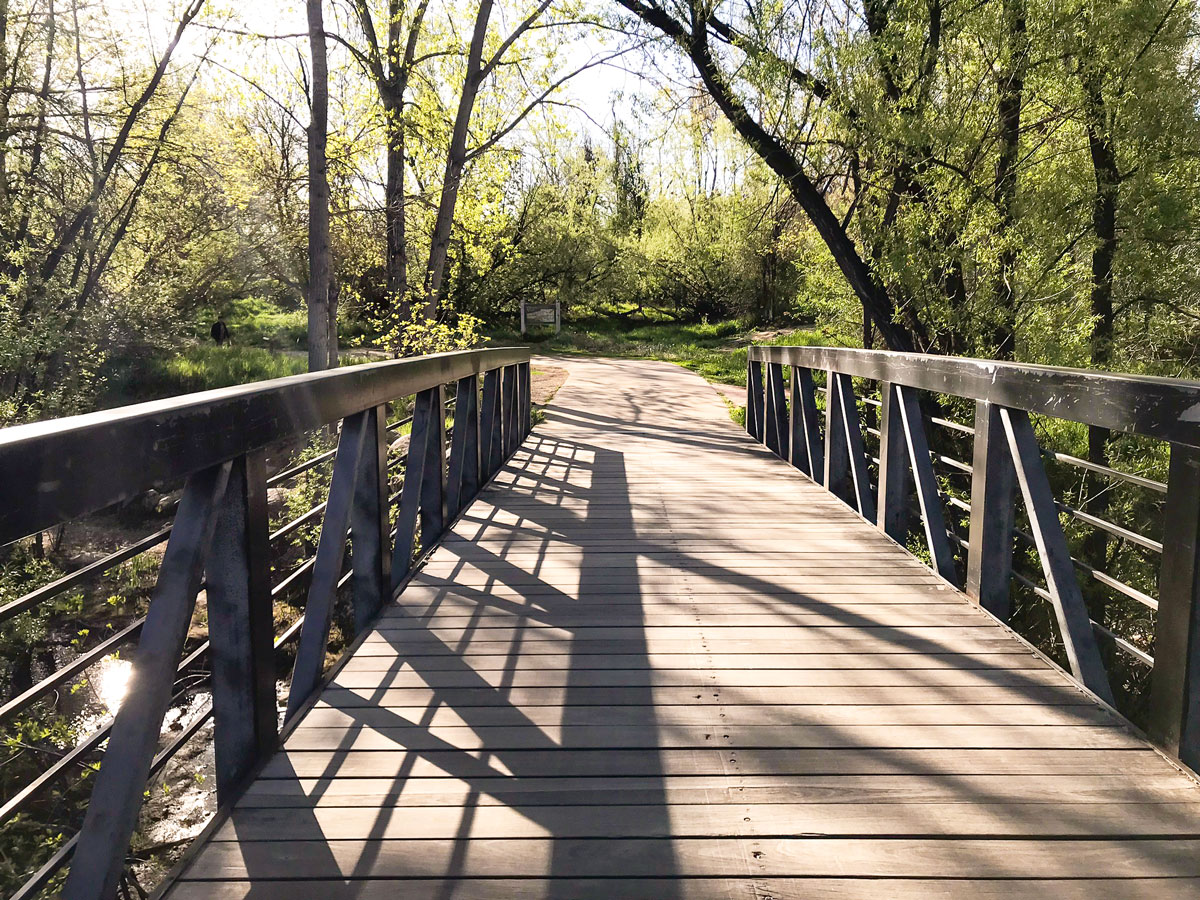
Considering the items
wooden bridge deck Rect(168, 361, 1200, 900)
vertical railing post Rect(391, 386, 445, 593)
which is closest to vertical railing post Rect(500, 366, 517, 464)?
vertical railing post Rect(391, 386, 445, 593)

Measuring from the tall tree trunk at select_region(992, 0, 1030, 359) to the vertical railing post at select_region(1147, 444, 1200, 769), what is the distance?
18.9ft

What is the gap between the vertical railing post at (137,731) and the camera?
1.51m

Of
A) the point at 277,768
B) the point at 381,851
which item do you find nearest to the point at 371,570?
the point at 277,768

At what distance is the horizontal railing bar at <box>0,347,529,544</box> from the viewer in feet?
4.15

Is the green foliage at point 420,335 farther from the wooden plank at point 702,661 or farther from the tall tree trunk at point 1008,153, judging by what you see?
the wooden plank at point 702,661

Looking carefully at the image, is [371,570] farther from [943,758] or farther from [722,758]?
[943,758]

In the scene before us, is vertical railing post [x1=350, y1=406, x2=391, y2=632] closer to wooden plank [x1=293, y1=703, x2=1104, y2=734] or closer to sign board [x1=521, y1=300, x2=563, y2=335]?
wooden plank [x1=293, y1=703, x2=1104, y2=734]

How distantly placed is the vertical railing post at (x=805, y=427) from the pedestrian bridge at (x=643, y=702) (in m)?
2.29

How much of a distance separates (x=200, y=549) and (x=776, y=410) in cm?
671

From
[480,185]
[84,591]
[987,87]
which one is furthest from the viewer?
[480,185]

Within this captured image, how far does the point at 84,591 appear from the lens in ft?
29.3

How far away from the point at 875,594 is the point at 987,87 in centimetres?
575

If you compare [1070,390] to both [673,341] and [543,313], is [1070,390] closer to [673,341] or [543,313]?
[543,313]

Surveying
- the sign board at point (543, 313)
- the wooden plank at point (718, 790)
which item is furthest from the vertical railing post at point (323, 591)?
the sign board at point (543, 313)
